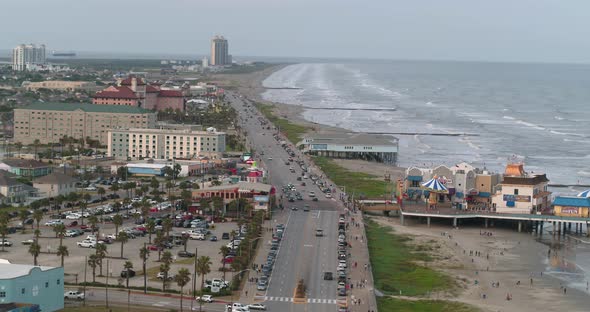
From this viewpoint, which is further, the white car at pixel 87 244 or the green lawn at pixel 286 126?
the green lawn at pixel 286 126

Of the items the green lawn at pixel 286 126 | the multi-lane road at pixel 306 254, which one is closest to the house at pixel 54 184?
the multi-lane road at pixel 306 254

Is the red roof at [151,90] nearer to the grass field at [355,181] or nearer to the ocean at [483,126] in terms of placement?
the ocean at [483,126]

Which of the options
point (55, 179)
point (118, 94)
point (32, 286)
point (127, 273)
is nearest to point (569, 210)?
point (127, 273)

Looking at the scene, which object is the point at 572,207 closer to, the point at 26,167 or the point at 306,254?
the point at 306,254

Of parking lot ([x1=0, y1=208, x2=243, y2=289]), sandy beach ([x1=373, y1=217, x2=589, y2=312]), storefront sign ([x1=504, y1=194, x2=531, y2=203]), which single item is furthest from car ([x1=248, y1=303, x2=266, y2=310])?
storefront sign ([x1=504, y1=194, x2=531, y2=203])

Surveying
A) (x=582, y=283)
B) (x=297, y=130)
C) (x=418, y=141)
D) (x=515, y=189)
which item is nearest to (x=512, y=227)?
(x=515, y=189)

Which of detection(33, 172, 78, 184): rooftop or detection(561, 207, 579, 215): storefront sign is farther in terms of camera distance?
detection(33, 172, 78, 184): rooftop

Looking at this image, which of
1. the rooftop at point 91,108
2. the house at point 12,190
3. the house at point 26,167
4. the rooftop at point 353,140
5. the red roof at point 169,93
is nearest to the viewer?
the house at point 12,190

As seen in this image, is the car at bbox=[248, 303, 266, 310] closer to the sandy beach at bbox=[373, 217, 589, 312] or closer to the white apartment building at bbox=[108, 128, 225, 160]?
the sandy beach at bbox=[373, 217, 589, 312]

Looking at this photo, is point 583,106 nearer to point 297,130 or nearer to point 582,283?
point 297,130
